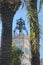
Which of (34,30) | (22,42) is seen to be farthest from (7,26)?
(22,42)

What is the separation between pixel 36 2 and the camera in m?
9.80

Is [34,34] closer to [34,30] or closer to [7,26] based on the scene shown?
[34,30]

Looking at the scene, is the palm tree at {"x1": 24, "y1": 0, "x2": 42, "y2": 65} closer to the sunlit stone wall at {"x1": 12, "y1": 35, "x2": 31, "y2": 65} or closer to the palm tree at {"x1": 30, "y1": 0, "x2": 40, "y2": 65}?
the palm tree at {"x1": 30, "y1": 0, "x2": 40, "y2": 65}

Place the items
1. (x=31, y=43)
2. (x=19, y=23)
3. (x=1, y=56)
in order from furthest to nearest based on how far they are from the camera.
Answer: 1. (x=19, y=23)
2. (x=31, y=43)
3. (x=1, y=56)

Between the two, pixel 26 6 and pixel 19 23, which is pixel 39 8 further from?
pixel 19 23

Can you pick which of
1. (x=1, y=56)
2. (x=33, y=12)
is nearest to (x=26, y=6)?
(x=33, y=12)

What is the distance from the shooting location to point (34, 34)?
9234mm

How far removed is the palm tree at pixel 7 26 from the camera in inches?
351

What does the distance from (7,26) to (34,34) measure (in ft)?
2.96

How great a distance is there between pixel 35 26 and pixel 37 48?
69 centimetres

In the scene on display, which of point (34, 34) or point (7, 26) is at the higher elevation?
point (7, 26)

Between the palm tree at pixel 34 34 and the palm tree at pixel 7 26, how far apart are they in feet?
1.91

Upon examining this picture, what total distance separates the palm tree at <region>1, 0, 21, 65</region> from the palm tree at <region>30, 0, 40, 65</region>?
1.91 feet

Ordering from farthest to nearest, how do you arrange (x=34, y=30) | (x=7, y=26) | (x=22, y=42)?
(x=22, y=42) → (x=34, y=30) → (x=7, y=26)
